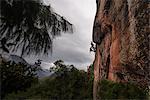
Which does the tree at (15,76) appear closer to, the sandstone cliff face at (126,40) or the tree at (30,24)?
the tree at (30,24)

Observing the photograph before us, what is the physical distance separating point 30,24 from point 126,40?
375 inches

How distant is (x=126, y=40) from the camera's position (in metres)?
17.6

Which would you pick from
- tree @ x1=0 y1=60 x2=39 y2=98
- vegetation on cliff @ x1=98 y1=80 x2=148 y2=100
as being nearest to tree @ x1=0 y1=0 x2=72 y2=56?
tree @ x1=0 y1=60 x2=39 y2=98

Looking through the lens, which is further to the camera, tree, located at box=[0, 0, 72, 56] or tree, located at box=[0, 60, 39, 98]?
tree, located at box=[0, 60, 39, 98]

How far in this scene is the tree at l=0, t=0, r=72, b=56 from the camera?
337 inches

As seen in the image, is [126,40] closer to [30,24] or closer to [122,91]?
[122,91]

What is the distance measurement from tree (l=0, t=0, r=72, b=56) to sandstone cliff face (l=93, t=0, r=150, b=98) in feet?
24.4

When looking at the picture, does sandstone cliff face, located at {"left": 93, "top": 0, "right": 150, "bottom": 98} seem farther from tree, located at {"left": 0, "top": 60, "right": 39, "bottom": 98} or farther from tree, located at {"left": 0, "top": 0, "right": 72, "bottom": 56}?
tree, located at {"left": 0, "top": 0, "right": 72, "bottom": 56}

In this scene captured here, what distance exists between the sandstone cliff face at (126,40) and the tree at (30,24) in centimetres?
745

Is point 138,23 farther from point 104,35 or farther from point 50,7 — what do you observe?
point 50,7

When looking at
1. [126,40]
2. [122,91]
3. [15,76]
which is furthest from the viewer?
[126,40]

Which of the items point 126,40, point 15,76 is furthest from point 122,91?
point 15,76

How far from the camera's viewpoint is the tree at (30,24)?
337 inches

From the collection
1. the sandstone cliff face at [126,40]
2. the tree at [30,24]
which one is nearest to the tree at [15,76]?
the tree at [30,24]
